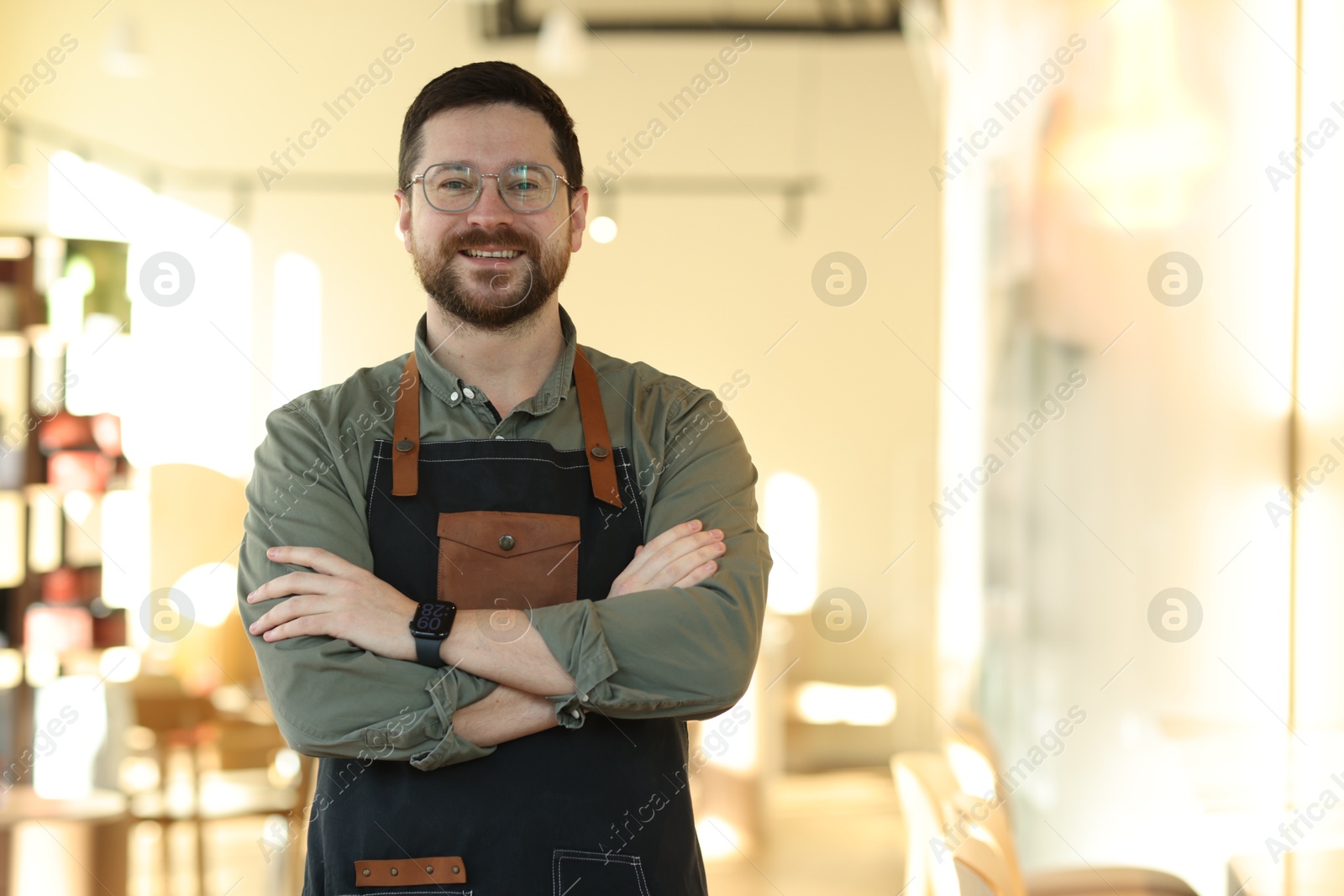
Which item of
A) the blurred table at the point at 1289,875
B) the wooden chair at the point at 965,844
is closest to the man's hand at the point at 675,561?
the wooden chair at the point at 965,844

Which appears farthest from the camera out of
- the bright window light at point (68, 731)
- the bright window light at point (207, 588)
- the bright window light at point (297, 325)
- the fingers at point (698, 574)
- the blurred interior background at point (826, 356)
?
the bright window light at point (207, 588)

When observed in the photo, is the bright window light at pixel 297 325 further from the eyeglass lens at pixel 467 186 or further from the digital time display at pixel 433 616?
the digital time display at pixel 433 616

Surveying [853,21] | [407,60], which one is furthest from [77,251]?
[853,21]

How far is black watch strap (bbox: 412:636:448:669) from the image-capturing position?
4.54ft

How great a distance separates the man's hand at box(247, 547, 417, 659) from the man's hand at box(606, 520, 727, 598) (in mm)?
286

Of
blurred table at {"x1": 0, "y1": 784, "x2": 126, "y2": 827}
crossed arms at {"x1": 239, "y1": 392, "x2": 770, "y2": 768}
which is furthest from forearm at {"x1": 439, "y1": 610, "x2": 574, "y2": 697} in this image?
blurred table at {"x1": 0, "y1": 784, "x2": 126, "y2": 827}

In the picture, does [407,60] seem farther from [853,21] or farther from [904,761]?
[904,761]

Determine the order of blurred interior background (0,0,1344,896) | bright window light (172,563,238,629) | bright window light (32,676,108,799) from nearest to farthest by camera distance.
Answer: blurred interior background (0,0,1344,896) → bright window light (32,676,108,799) → bright window light (172,563,238,629)

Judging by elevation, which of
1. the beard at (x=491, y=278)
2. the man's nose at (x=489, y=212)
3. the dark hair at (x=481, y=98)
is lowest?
the beard at (x=491, y=278)

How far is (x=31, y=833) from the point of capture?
2943mm

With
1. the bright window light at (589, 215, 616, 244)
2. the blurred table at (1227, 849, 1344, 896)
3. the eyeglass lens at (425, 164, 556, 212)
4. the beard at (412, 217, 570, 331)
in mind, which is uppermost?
the bright window light at (589, 215, 616, 244)

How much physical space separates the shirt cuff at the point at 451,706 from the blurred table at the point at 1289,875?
4.47 feet

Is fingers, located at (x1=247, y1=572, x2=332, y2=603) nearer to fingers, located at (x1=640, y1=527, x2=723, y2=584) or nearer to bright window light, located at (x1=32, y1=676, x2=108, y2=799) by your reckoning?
fingers, located at (x1=640, y1=527, x2=723, y2=584)

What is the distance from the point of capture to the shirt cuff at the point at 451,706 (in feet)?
4.48
